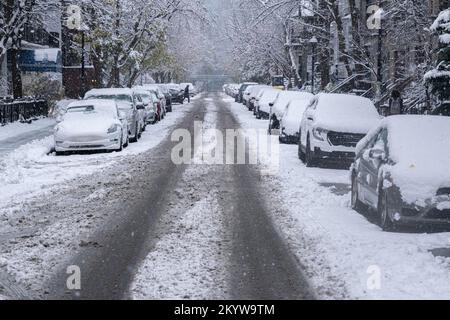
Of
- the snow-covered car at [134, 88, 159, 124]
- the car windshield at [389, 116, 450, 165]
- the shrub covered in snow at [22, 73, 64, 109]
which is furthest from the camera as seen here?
the shrub covered in snow at [22, 73, 64, 109]

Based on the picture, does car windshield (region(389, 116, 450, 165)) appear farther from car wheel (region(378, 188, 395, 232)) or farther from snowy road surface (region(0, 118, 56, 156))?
snowy road surface (region(0, 118, 56, 156))

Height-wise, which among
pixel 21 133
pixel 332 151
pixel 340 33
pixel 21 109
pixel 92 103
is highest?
pixel 340 33

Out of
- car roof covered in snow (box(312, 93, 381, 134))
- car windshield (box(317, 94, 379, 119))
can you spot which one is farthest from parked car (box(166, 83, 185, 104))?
car windshield (box(317, 94, 379, 119))

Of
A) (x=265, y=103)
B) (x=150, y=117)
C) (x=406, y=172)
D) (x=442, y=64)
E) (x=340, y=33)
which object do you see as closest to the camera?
(x=406, y=172)

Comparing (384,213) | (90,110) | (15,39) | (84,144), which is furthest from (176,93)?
(384,213)

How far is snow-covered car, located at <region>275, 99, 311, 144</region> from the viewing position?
2200cm

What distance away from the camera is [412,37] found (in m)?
29.0

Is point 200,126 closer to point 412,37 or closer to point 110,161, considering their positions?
point 412,37

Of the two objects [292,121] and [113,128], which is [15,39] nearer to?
[113,128]

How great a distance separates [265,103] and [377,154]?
1045 inches

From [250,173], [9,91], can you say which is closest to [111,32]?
[9,91]

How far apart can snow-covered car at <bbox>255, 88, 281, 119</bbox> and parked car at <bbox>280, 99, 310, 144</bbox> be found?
13.1 metres

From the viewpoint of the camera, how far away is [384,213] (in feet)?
30.9

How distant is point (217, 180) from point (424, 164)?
19.2 ft
